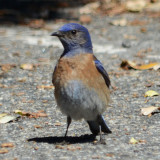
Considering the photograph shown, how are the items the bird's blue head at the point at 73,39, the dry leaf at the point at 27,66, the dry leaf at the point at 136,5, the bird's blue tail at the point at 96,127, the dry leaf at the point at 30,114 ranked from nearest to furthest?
the bird's blue head at the point at 73,39
the bird's blue tail at the point at 96,127
the dry leaf at the point at 30,114
the dry leaf at the point at 27,66
the dry leaf at the point at 136,5

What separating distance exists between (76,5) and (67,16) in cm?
118

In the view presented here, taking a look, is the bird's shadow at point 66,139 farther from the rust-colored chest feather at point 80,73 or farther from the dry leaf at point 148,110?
the dry leaf at point 148,110

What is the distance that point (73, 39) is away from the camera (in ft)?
19.5

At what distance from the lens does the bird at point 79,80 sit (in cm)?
563

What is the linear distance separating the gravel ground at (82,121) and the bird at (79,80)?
0.44 m

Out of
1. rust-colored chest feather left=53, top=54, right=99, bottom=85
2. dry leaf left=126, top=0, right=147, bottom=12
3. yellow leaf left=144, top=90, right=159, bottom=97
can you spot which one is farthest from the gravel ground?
rust-colored chest feather left=53, top=54, right=99, bottom=85

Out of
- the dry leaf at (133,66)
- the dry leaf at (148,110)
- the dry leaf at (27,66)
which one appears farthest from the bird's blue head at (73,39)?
the dry leaf at (27,66)

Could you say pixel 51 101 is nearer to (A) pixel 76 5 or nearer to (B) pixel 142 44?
(B) pixel 142 44

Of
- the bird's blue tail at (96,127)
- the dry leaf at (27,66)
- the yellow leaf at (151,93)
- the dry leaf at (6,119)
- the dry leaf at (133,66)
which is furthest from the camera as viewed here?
the dry leaf at (27,66)

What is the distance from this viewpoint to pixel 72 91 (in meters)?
5.60

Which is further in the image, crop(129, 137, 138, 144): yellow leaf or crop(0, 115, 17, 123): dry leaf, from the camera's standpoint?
crop(0, 115, 17, 123): dry leaf

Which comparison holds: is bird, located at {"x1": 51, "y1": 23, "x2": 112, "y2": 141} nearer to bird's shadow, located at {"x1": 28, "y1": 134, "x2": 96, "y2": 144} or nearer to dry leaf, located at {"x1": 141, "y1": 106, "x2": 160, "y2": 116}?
bird's shadow, located at {"x1": 28, "y1": 134, "x2": 96, "y2": 144}

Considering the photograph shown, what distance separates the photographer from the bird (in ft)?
18.5

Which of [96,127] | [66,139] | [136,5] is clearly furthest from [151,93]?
[136,5]
